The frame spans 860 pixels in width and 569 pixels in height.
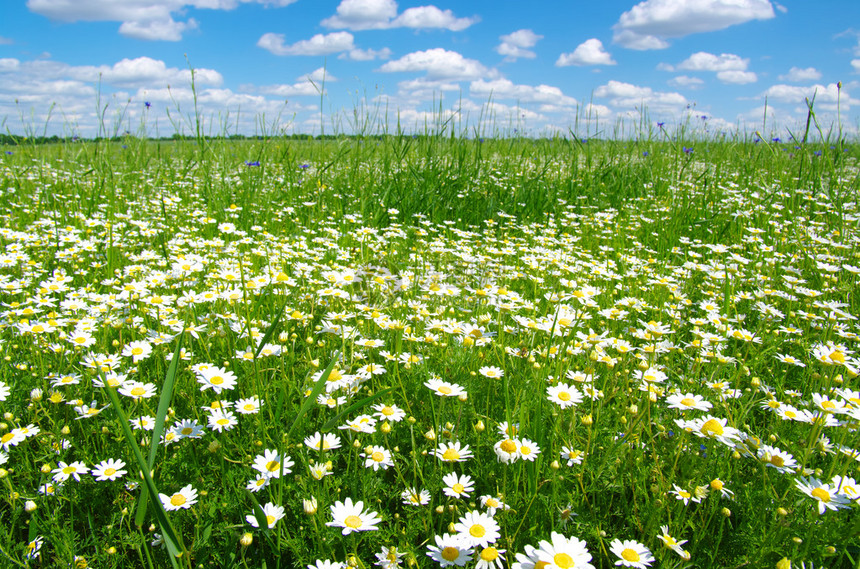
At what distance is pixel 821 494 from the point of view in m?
1.23

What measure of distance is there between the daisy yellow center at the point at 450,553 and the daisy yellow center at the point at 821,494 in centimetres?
89

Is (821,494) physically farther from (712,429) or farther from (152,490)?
(152,490)

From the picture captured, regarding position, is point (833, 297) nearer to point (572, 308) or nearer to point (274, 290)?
point (572, 308)

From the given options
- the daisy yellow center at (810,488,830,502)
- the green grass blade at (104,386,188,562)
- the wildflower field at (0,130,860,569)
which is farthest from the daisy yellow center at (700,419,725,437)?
the green grass blade at (104,386,188,562)

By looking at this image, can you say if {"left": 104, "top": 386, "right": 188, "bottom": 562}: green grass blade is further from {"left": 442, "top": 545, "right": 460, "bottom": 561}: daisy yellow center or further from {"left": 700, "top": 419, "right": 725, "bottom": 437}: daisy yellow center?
{"left": 700, "top": 419, "right": 725, "bottom": 437}: daisy yellow center

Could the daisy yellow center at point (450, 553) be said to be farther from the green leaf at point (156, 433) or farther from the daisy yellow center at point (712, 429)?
the daisy yellow center at point (712, 429)

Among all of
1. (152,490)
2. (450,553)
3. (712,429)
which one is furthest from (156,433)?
(712,429)

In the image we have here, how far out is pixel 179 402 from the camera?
71.9 inches

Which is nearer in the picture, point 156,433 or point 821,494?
point 156,433

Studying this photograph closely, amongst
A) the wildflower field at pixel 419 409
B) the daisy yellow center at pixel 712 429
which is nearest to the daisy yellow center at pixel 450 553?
the wildflower field at pixel 419 409

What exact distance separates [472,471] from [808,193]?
5861 mm

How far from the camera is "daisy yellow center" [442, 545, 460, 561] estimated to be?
3.66 feet

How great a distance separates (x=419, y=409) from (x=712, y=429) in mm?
927

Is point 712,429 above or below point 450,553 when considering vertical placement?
above
